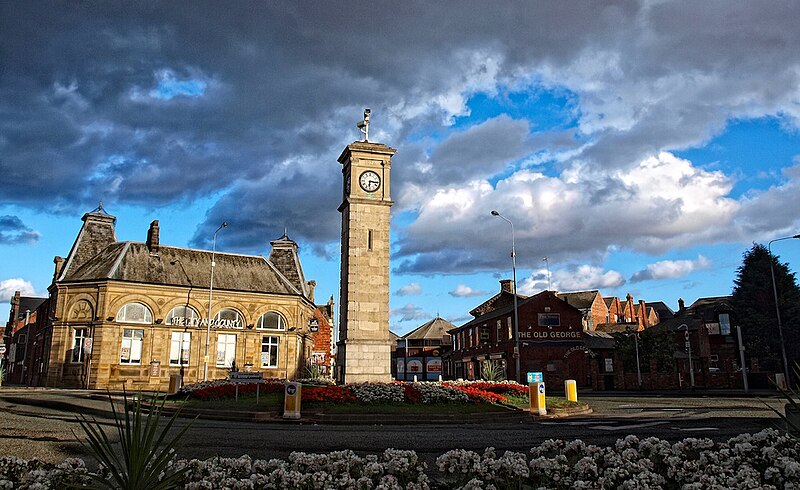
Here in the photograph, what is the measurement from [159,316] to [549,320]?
33619mm

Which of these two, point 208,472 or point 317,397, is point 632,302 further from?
point 208,472

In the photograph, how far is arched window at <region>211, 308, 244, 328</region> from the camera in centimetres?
4972

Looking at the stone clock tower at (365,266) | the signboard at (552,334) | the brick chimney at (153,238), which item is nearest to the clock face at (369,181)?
the stone clock tower at (365,266)

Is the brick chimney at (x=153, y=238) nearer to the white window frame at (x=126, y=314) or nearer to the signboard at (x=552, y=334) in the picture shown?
the white window frame at (x=126, y=314)

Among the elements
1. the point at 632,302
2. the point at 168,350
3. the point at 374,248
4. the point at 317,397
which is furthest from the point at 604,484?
the point at 632,302

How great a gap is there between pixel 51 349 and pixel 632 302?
7926 centimetres

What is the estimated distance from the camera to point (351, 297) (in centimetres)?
2928

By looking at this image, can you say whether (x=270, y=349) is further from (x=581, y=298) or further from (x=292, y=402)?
(x=581, y=298)

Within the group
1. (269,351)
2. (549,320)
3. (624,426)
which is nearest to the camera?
(624,426)

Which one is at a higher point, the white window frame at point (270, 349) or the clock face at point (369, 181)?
the clock face at point (369, 181)

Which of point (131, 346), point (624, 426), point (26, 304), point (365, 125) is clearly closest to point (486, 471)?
point (624, 426)

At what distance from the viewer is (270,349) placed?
51406mm

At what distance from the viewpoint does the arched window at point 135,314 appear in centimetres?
4612

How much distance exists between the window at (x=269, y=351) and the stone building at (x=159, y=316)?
0.28ft
